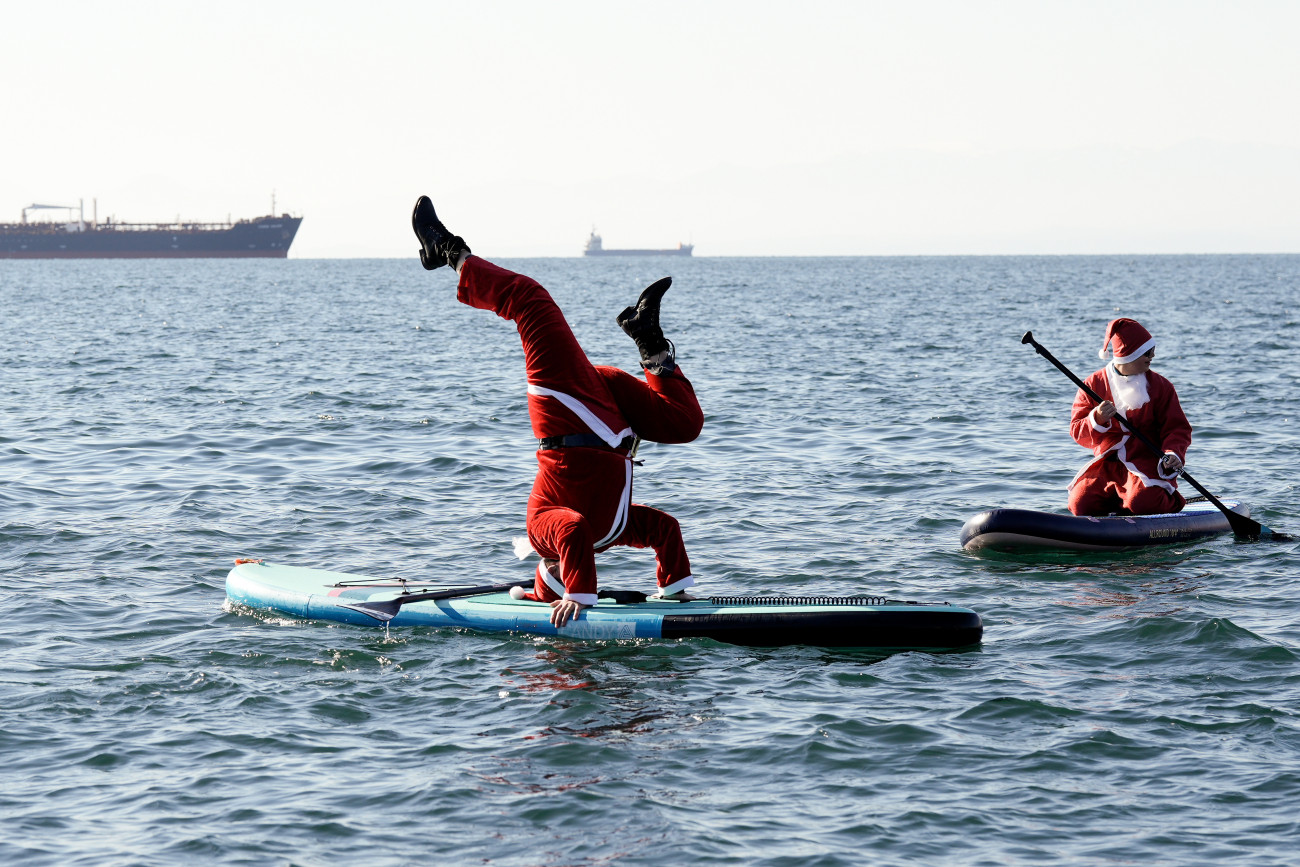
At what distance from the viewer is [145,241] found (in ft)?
456

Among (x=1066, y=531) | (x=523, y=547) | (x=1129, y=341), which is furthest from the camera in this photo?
(x=1129, y=341)

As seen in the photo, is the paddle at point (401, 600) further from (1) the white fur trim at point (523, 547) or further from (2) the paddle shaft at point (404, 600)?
(1) the white fur trim at point (523, 547)

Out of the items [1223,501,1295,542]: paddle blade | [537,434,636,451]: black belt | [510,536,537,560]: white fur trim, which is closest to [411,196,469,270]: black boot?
[537,434,636,451]: black belt

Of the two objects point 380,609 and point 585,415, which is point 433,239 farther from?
point 380,609

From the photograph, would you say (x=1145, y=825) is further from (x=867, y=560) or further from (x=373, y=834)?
(x=867, y=560)

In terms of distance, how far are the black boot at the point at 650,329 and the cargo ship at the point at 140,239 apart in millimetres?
141520

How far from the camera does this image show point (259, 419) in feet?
61.9

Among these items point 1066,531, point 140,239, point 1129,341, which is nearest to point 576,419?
point 1066,531

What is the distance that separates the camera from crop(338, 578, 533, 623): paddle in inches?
329

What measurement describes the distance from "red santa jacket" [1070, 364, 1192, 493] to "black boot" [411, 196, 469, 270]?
5.51 meters

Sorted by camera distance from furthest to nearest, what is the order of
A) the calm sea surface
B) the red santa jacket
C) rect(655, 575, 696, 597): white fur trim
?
the red santa jacket < rect(655, 575, 696, 597): white fur trim < the calm sea surface

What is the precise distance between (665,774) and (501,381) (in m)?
19.8

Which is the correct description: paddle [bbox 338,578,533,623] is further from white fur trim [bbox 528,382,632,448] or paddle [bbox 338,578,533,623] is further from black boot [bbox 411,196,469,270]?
black boot [bbox 411,196,469,270]

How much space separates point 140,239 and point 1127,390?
140m
